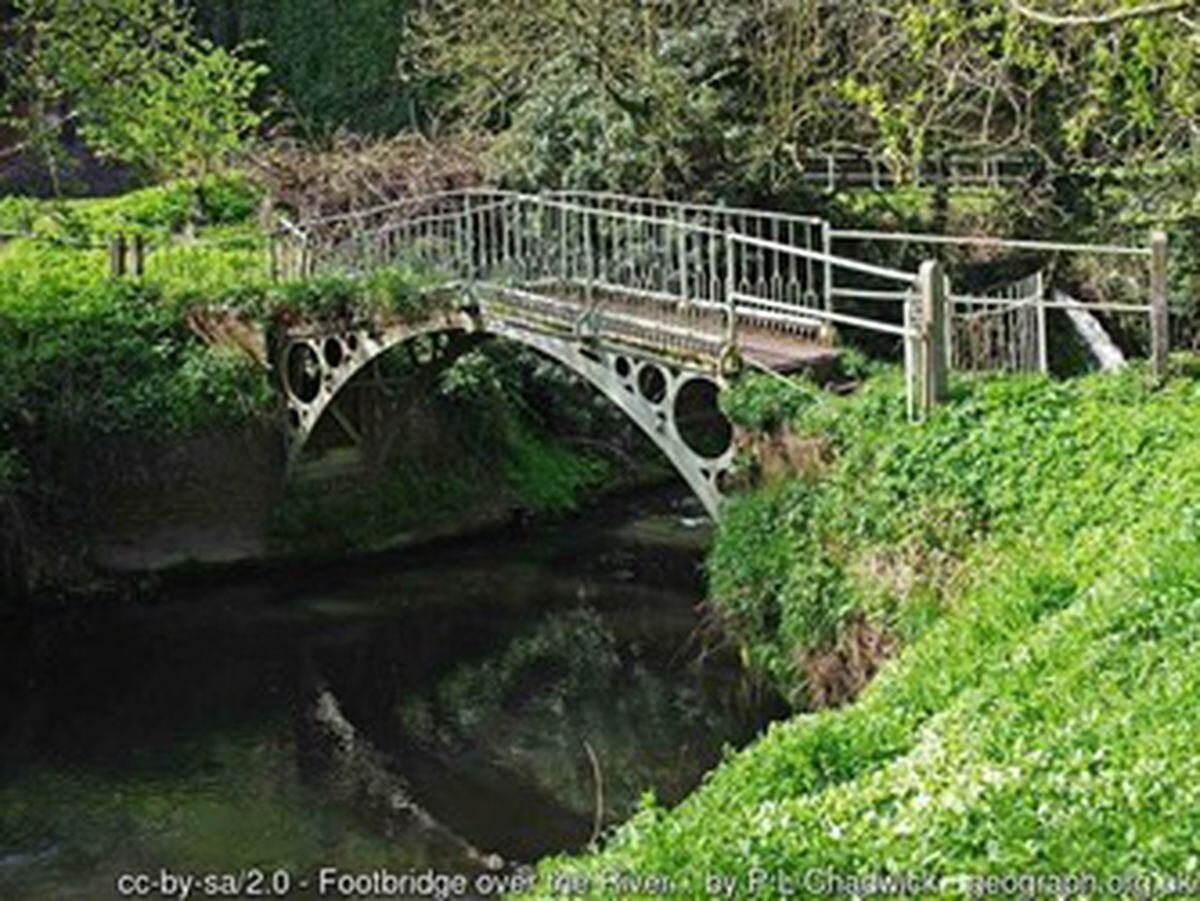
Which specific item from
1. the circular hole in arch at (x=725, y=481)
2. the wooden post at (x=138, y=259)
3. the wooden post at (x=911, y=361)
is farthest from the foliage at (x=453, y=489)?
the wooden post at (x=911, y=361)

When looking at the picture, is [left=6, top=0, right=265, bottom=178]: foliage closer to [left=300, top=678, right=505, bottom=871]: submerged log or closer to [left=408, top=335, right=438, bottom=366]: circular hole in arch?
[left=408, top=335, right=438, bottom=366]: circular hole in arch

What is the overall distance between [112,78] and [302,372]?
424 cm

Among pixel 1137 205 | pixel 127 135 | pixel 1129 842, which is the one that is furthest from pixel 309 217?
pixel 1129 842

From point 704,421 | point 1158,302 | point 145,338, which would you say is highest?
point 1158,302

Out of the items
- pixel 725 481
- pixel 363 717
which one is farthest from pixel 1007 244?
pixel 363 717

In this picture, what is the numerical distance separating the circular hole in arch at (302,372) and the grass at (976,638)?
8941 mm

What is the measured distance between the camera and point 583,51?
861 inches

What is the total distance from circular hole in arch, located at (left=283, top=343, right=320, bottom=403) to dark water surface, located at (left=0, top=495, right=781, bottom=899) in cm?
234

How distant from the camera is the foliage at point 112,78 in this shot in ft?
68.5

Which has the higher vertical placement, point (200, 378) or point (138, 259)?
point (138, 259)

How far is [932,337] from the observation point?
42.5 feet

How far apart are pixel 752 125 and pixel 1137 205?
16.0 feet

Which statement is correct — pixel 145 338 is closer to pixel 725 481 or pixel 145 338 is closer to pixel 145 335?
pixel 145 335

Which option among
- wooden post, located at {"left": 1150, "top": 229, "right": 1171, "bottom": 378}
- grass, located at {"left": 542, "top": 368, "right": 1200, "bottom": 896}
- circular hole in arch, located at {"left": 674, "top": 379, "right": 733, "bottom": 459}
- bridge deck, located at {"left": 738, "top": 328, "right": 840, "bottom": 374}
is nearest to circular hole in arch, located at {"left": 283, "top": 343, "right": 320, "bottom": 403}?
circular hole in arch, located at {"left": 674, "top": 379, "right": 733, "bottom": 459}
